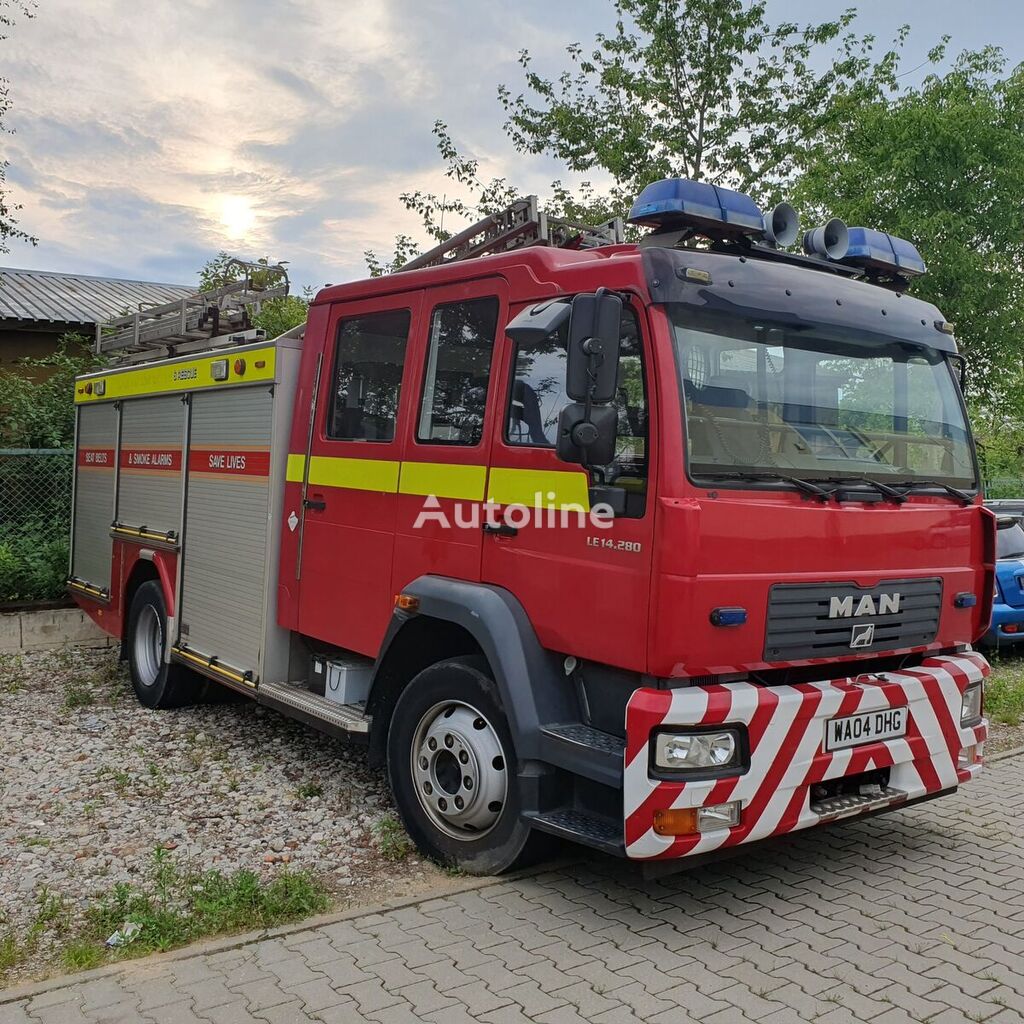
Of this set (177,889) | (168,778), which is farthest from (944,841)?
(168,778)

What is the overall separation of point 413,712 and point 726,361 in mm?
Result: 2104

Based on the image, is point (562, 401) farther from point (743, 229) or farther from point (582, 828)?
point (582, 828)

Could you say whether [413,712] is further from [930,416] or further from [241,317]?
[241,317]

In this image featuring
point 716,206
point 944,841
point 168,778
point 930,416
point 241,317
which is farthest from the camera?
Result: point 241,317

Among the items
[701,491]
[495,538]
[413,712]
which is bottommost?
[413,712]

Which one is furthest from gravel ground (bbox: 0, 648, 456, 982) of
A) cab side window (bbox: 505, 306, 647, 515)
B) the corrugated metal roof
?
the corrugated metal roof

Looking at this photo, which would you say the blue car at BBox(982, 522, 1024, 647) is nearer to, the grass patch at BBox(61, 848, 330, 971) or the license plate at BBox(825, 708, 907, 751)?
the license plate at BBox(825, 708, 907, 751)

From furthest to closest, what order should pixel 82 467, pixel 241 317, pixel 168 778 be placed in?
pixel 82 467 < pixel 241 317 < pixel 168 778

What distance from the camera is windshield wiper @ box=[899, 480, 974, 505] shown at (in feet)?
14.0

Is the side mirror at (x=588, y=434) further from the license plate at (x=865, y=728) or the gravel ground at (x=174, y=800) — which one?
the gravel ground at (x=174, y=800)

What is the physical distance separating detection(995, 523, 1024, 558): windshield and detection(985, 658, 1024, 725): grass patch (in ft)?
3.79

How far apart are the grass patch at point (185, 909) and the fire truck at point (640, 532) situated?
2.32 feet

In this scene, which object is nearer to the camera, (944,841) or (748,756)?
(748,756)

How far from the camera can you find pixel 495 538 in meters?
4.19
